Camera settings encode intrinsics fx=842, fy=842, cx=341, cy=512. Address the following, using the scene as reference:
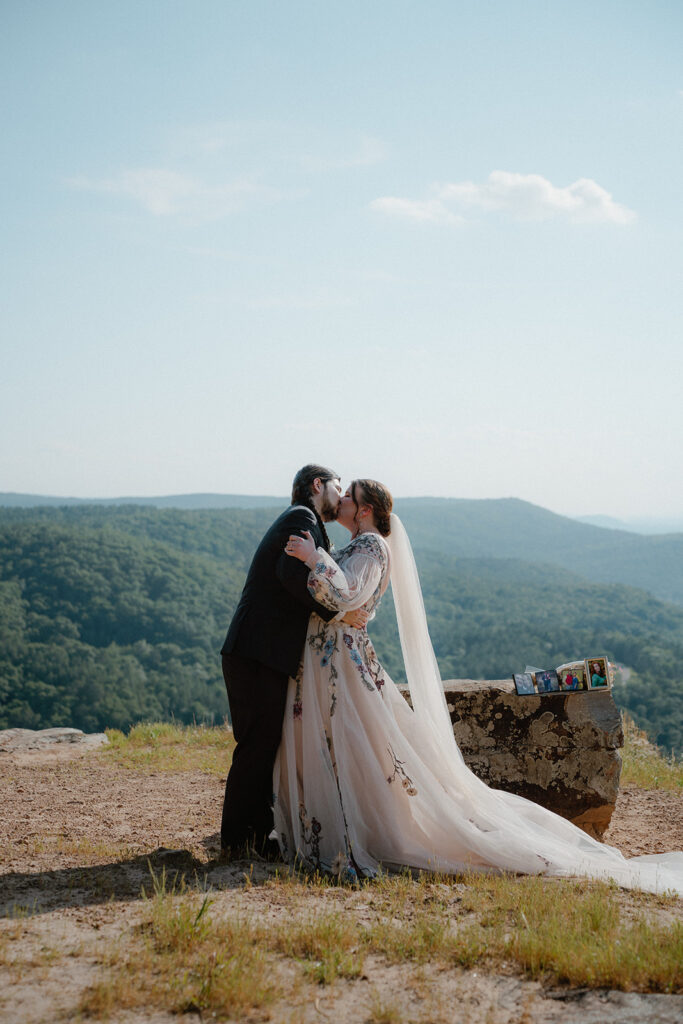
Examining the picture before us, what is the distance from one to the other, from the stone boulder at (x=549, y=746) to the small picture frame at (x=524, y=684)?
66 mm

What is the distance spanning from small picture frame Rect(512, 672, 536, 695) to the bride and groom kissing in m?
1.29

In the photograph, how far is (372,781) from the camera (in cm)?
486

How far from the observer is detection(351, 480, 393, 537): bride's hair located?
5211 millimetres

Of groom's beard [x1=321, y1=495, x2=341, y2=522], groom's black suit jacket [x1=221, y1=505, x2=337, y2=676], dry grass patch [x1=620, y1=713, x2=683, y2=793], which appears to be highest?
groom's beard [x1=321, y1=495, x2=341, y2=522]

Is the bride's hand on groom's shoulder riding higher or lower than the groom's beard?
lower

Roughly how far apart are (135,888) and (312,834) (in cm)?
106

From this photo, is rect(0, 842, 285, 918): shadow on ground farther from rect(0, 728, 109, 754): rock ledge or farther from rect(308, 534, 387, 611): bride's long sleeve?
rect(0, 728, 109, 754): rock ledge

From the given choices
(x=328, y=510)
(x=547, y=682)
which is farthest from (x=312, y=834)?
(x=547, y=682)

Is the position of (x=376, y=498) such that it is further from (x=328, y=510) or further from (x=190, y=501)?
(x=190, y=501)

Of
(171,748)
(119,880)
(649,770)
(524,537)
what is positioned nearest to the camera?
(119,880)

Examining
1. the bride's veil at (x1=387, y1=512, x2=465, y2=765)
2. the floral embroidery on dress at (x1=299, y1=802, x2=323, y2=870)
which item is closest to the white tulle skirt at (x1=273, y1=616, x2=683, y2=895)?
Result: the floral embroidery on dress at (x1=299, y1=802, x2=323, y2=870)

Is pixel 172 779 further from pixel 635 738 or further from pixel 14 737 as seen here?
pixel 635 738

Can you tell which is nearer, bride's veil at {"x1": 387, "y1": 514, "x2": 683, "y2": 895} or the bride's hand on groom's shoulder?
bride's veil at {"x1": 387, "y1": 514, "x2": 683, "y2": 895}

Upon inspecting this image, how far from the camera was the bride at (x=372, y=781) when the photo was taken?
186 inches
